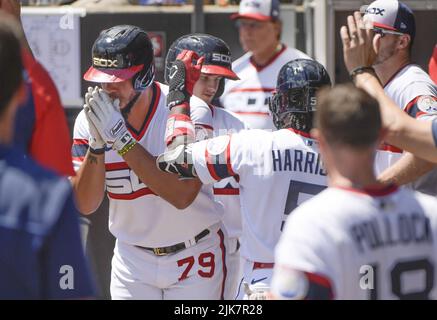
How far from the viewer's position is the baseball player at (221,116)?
5.22 m

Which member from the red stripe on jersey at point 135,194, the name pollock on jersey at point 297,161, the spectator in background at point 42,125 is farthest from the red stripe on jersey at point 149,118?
the spectator in background at point 42,125

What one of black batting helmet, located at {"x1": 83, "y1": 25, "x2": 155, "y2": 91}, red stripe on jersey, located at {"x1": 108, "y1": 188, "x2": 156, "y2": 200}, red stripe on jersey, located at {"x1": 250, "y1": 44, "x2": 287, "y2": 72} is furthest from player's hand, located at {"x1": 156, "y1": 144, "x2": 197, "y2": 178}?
red stripe on jersey, located at {"x1": 250, "y1": 44, "x2": 287, "y2": 72}

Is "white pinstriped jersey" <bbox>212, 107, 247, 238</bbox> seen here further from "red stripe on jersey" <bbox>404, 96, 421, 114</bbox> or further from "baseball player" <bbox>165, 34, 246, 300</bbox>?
"red stripe on jersey" <bbox>404, 96, 421, 114</bbox>

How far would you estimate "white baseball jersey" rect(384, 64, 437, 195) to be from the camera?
4.84 meters

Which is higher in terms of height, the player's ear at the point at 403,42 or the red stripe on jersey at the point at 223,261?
the player's ear at the point at 403,42

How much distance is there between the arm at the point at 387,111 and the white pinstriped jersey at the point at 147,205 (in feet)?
3.88

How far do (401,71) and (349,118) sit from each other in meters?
2.43

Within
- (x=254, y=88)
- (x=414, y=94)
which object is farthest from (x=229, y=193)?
(x=254, y=88)

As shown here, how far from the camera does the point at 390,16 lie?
17.4 ft

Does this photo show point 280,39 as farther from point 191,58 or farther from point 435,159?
point 435,159

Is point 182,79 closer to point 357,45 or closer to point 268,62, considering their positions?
point 357,45

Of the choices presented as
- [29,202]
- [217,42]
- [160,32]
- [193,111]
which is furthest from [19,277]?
[160,32]

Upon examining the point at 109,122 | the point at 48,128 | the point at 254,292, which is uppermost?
the point at 48,128

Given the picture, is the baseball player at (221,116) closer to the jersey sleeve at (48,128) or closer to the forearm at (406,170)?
the forearm at (406,170)
